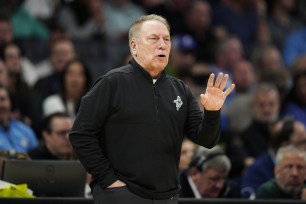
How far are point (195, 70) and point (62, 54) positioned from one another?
1.71 meters

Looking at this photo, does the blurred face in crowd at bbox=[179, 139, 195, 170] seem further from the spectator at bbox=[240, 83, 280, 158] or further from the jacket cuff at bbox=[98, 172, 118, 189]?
the jacket cuff at bbox=[98, 172, 118, 189]

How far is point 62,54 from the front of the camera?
945 cm

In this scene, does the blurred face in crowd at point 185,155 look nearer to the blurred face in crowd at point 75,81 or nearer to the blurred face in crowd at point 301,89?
the blurred face in crowd at point 75,81

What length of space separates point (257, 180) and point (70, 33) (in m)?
3.86

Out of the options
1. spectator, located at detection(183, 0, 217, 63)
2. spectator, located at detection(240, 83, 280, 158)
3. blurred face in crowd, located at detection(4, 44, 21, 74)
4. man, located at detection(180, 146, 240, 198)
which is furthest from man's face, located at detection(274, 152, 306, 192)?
spectator, located at detection(183, 0, 217, 63)

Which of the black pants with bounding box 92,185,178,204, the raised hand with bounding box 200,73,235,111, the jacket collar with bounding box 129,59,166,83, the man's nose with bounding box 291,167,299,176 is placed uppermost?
the jacket collar with bounding box 129,59,166,83

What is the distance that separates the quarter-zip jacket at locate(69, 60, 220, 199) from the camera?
450cm

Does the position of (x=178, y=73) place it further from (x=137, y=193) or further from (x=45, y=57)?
(x=137, y=193)

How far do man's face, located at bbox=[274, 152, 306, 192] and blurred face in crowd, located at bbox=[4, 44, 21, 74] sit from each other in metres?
3.26

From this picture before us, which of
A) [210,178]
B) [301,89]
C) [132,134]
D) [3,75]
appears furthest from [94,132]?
[301,89]

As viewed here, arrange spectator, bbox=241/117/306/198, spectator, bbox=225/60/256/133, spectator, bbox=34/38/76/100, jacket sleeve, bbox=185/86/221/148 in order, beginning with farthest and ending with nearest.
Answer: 1. spectator, bbox=225/60/256/133
2. spectator, bbox=34/38/76/100
3. spectator, bbox=241/117/306/198
4. jacket sleeve, bbox=185/86/221/148

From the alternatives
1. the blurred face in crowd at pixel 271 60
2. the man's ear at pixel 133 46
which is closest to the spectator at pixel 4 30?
the blurred face in crowd at pixel 271 60

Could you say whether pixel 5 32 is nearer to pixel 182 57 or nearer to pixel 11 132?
pixel 11 132

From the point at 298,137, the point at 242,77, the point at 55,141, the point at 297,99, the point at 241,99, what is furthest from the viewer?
the point at 242,77
